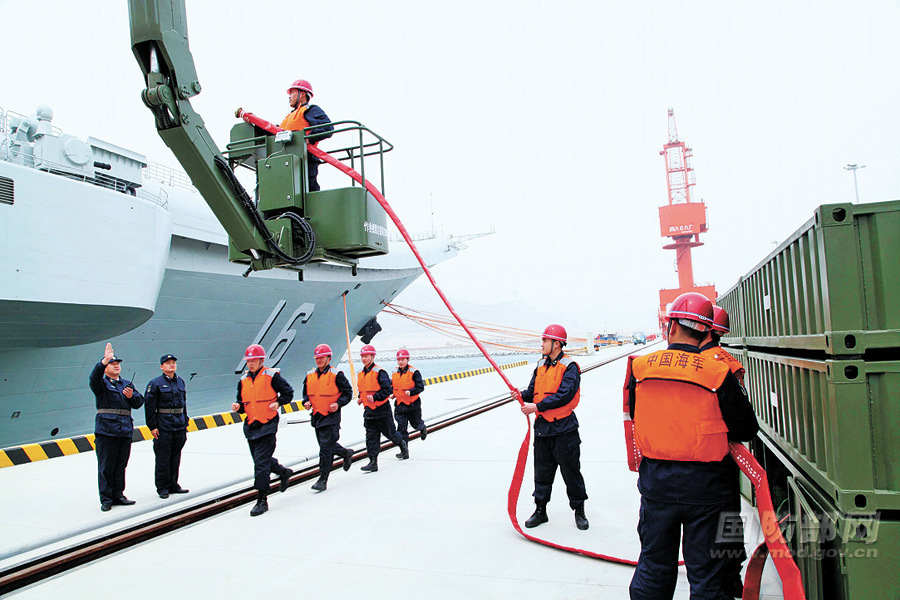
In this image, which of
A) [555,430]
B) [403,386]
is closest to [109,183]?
[403,386]

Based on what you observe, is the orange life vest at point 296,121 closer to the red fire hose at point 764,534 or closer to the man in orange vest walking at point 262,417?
the man in orange vest walking at point 262,417

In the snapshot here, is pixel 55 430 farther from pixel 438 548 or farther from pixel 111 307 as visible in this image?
pixel 438 548

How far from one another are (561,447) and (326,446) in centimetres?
295

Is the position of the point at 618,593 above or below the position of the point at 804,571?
below

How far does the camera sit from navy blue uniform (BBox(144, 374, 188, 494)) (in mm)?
6066

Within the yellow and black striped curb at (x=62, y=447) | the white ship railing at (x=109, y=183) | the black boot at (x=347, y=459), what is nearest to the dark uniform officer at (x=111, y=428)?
the yellow and black striped curb at (x=62, y=447)

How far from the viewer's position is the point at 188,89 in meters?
4.50

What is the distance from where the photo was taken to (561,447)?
4680mm

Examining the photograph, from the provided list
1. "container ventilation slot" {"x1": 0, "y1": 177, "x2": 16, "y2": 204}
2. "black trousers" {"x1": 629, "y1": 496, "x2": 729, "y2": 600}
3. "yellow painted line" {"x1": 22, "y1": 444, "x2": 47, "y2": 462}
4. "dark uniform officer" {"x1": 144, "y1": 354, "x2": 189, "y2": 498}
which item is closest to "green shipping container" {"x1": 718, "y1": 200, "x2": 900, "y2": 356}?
"black trousers" {"x1": 629, "y1": 496, "x2": 729, "y2": 600}

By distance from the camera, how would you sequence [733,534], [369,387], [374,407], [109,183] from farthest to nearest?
1. [109,183]
2. [369,387]
3. [374,407]
4. [733,534]

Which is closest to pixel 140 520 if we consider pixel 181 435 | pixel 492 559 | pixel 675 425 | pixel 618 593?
pixel 181 435

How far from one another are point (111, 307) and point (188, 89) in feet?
20.7

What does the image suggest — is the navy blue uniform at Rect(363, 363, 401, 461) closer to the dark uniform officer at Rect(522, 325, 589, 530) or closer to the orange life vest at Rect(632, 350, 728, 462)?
the dark uniform officer at Rect(522, 325, 589, 530)

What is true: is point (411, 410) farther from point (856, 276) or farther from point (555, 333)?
point (856, 276)
